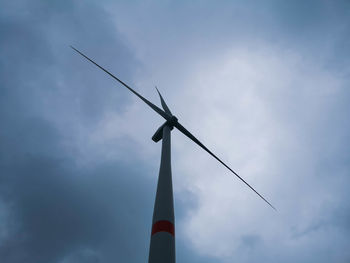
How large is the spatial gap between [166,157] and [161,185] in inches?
119

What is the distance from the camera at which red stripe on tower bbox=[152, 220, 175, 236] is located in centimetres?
1284

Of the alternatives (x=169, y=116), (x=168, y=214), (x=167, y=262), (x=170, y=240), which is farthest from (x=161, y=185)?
(x=169, y=116)

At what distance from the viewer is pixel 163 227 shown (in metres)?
12.9

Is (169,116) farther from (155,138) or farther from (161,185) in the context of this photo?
(161,185)

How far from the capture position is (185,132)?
26.7 metres

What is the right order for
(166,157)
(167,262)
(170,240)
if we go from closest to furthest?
(167,262) → (170,240) → (166,157)

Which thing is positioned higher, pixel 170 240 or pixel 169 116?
pixel 169 116

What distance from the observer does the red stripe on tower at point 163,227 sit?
12844 mm

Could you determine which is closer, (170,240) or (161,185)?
(170,240)

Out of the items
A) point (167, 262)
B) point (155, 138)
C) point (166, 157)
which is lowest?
point (167, 262)

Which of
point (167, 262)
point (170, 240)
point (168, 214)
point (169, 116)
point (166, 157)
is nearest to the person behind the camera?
point (167, 262)

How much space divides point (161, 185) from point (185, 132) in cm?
1210

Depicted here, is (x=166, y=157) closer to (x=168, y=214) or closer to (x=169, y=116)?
(x=168, y=214)

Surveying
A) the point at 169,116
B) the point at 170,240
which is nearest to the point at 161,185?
the point at 170,240
